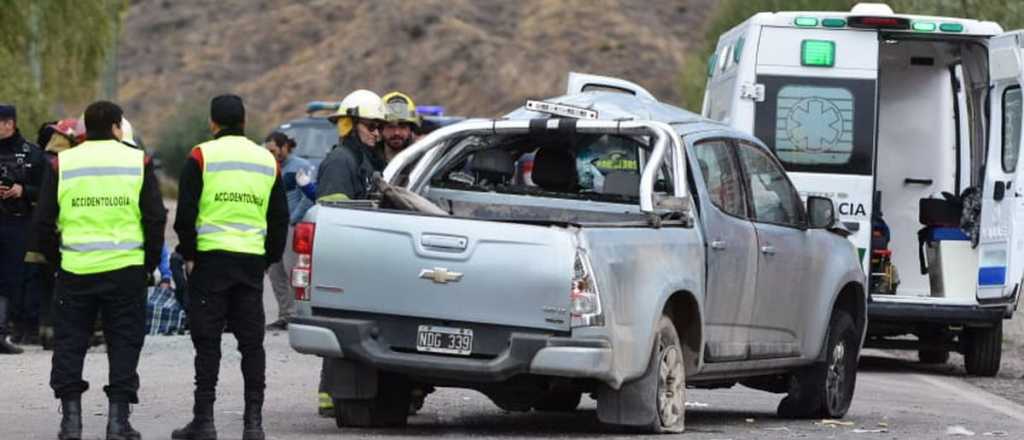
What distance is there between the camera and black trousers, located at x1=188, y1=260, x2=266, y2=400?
34.2 ft

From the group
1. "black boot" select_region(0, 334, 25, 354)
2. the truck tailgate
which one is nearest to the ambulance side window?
"black boot" select_region(0, 334, 25, 354)

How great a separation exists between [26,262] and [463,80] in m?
58.8

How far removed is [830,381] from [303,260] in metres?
3.79

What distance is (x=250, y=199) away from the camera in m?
10.5

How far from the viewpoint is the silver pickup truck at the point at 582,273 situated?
34.4ft

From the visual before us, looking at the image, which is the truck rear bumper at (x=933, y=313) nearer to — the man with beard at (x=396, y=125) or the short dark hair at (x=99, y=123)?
the man with beard at (x=396, y=125)

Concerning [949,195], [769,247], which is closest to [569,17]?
[949,195]

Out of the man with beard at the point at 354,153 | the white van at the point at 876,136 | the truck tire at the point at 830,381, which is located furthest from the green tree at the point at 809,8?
the man with beard at the point at 354,153

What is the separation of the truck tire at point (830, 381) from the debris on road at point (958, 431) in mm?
828

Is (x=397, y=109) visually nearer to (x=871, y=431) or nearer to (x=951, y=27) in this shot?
(x=871, y=431)

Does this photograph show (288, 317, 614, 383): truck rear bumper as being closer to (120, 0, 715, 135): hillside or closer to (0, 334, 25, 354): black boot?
(0, 334, 25, 354): black boot

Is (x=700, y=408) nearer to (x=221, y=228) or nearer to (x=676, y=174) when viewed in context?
(x=676, y=174)

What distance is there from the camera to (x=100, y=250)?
33.4ft

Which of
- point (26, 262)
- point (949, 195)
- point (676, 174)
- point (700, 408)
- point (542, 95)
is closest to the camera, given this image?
point (676, 174)
